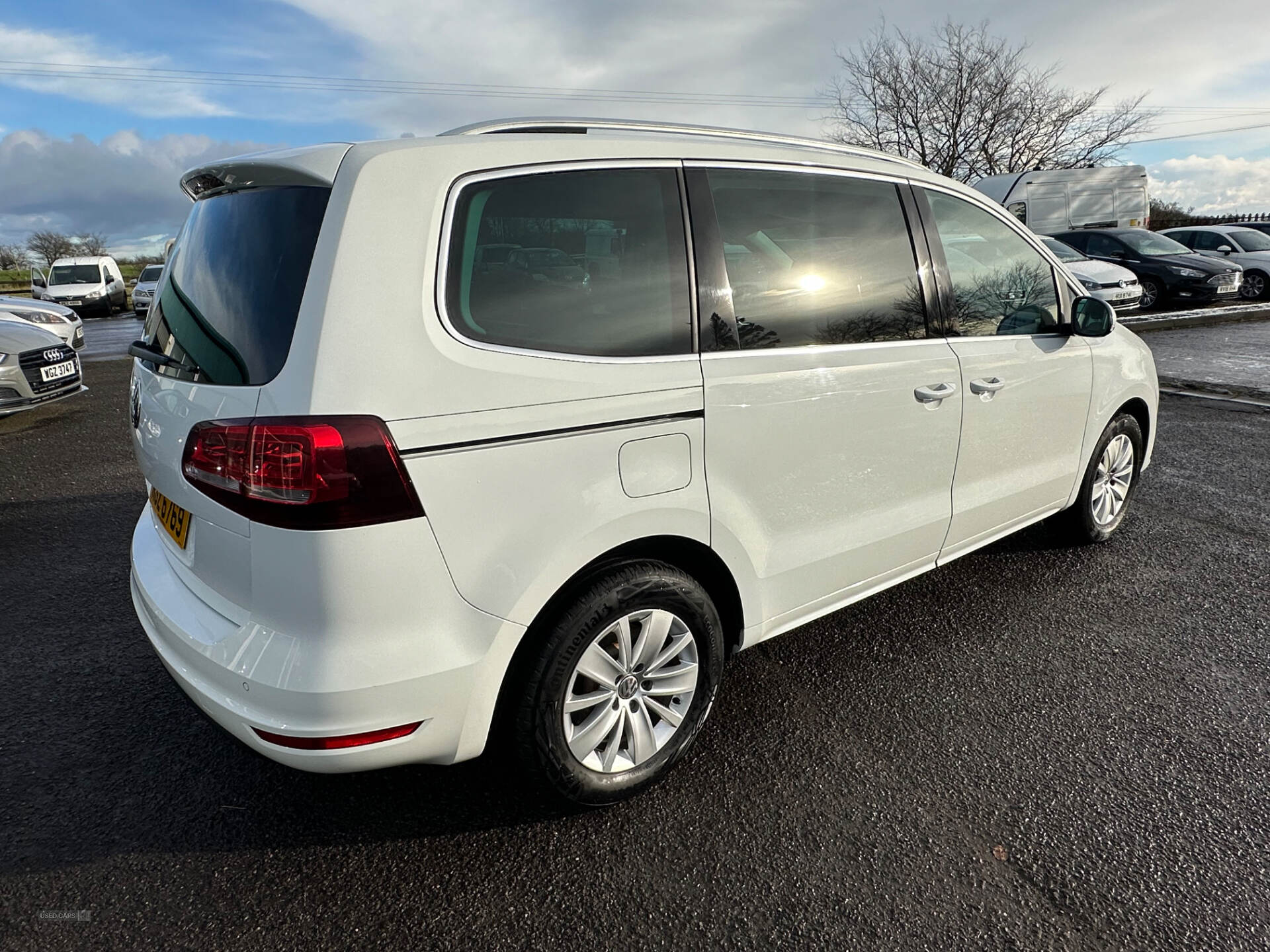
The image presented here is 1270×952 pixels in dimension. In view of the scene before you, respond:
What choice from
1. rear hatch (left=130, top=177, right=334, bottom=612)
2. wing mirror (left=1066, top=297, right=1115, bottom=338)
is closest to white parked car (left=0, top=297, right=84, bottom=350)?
rear hatch (left=130, top=177, right=334, bottom=612)

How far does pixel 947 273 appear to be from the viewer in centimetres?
312

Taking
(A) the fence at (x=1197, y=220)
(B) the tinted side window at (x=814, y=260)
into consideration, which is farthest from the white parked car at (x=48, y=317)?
(A) the fence at (x=1197, y=220)

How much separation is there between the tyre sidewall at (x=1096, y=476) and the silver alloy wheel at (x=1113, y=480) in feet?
0.06

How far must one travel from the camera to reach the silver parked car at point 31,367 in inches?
283

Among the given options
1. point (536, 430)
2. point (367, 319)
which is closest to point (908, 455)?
point (536, 430)

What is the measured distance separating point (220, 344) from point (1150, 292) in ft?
60.7

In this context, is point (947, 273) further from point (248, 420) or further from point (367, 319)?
point (248, 420)

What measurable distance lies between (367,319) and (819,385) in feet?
4.55

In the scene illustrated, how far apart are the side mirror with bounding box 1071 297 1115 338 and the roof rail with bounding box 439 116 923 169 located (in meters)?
1.05

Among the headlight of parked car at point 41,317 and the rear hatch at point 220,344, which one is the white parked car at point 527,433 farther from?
the headlight of parked car at point 41,317

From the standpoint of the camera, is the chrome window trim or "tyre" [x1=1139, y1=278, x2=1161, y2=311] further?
"tyre" [x1=1139, y1=278, x2=1161, y2=311]

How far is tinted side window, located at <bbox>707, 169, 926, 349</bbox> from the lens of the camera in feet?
8.08

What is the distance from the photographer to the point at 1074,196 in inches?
768

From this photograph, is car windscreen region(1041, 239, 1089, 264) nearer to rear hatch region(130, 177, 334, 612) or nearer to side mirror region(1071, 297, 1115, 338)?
side mirror region(1071, 297, 1115, 338)
